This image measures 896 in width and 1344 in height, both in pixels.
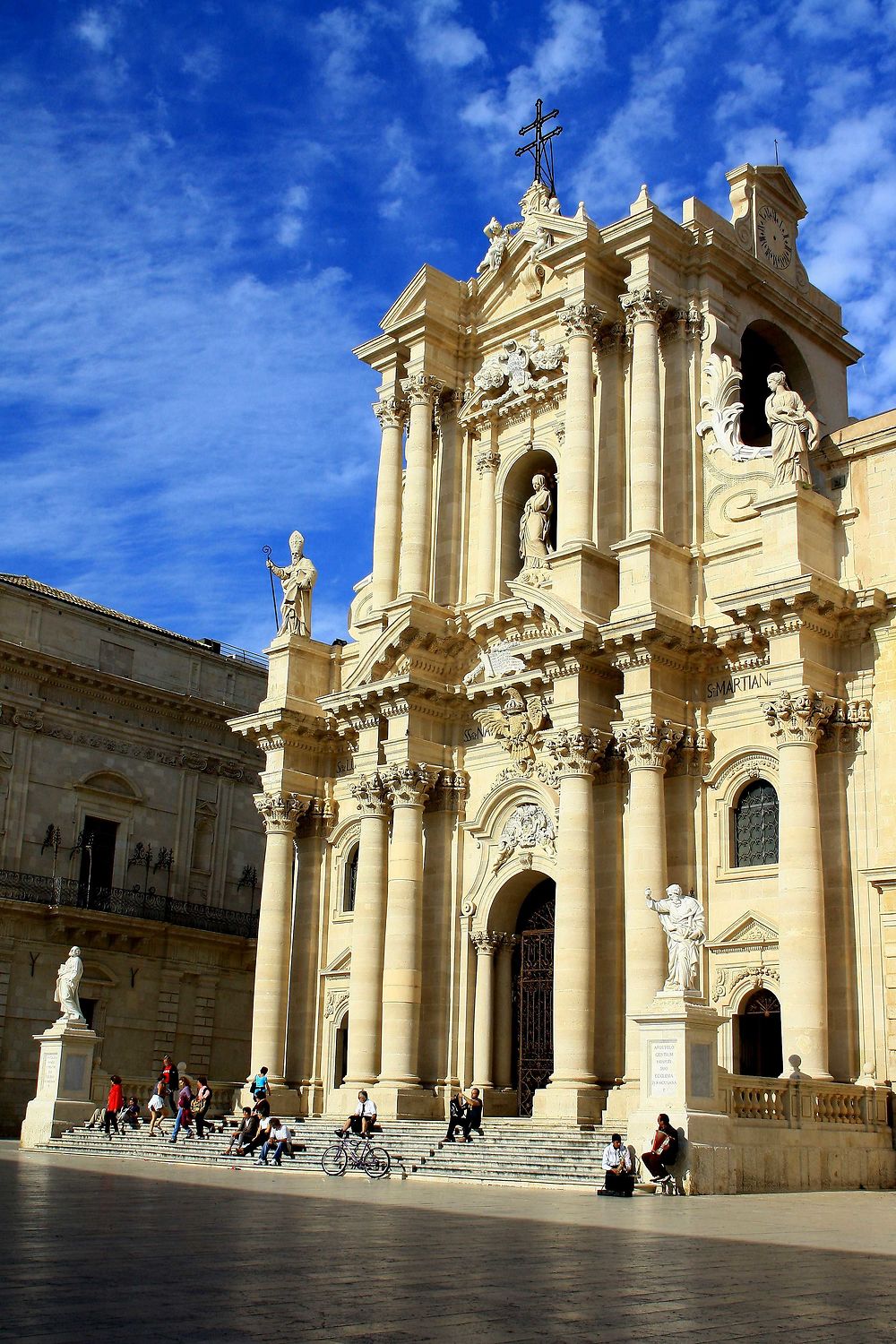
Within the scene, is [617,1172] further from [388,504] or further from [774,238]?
[774,238]

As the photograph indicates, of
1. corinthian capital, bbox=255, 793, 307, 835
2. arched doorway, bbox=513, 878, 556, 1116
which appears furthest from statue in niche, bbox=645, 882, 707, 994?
corinthian capital, bbox=255, 793, 307, 835

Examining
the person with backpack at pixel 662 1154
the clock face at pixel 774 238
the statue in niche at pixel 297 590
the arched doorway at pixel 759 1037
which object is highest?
the clock face at pixel 774 238

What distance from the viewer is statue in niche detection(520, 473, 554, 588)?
29.1 metres

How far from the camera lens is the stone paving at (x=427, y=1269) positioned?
720 cm

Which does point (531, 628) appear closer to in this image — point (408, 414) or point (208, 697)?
point (408, 414)

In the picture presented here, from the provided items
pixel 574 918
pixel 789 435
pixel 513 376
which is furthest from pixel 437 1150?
pixel 513 376

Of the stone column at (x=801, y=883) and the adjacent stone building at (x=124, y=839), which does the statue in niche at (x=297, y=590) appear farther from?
the stone column at (x=801, y=883)

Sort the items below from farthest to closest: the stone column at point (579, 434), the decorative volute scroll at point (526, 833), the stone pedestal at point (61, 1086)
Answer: the stone pedestal at point (61, 1086), the stone column at point (579, 434), the decorative volute scroll at point (526, 833)

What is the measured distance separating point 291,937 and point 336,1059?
2798 mm

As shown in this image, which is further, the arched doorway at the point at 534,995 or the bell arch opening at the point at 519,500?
the bell arch opening at the point at 519,500

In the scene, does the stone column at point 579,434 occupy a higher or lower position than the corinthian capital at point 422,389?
lower

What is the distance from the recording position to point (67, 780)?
129 ft

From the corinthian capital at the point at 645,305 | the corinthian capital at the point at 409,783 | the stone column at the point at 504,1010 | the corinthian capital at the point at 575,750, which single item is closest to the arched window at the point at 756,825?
the corinthian capital at the point at 575,750

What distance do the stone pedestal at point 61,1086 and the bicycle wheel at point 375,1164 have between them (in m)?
10.1
